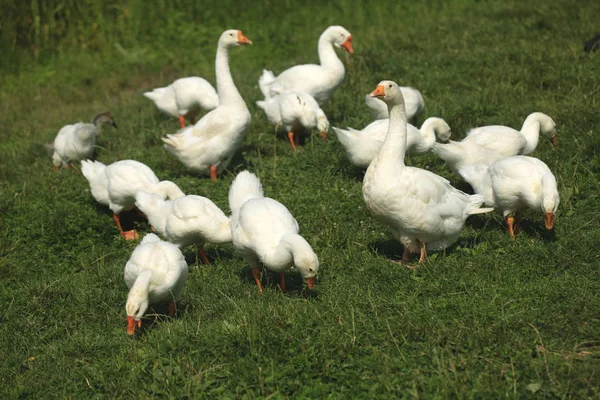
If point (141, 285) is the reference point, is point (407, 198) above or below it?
above

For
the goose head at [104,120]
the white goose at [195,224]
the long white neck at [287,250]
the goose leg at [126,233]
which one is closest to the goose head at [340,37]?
the goose head at [104,120]

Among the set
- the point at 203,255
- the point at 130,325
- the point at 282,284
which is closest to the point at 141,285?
the point at 130,325

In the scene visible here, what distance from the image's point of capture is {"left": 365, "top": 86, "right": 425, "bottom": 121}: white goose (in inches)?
352

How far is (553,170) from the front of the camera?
774cm

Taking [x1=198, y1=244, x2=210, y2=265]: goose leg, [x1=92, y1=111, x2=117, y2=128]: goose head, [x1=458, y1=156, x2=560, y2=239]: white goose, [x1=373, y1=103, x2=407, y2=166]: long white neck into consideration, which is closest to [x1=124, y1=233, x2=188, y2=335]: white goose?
[x1=198, y1=244, x2=210, y2=265]: goose leg

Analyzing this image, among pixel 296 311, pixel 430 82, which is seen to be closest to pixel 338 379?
pixel 296 311

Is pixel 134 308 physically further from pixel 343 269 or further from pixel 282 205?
pixel 343 269

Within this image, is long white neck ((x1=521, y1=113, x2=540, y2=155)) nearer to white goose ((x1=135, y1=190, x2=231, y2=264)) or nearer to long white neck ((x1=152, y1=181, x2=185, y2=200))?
white goose ((x1=135, y1=190, x2=231, y2=264))

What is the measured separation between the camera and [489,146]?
764 centimetres

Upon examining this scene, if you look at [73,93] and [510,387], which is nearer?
[510,387]

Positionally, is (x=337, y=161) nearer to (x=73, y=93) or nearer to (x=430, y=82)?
(x=430, y=82)

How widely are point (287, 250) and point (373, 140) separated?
238cm

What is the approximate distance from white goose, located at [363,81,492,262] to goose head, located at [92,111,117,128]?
19.6ft

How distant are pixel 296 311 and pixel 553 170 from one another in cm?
373
